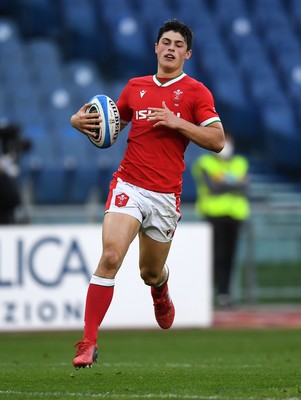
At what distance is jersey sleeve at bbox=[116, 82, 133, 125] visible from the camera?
7152 millimetres

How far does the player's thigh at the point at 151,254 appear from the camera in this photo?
7207 mm

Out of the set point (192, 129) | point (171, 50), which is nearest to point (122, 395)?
point (192, 129)

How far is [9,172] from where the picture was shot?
12688 millimetres

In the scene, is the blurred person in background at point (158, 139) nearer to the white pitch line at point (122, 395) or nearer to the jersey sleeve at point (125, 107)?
the jersey sleeve at point (125, 107)

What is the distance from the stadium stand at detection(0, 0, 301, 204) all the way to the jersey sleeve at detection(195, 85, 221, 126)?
8.99 meters

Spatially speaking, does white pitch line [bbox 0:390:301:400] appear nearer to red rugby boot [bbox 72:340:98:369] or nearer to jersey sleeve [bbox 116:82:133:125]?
red rugby boot [bbox 72:340:98:369]

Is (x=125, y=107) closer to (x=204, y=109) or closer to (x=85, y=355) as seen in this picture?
(x=204, y=109)

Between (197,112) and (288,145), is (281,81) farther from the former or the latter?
(197,112)

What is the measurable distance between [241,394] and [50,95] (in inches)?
488

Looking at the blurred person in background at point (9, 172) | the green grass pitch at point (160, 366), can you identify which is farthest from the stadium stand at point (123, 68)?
the green grass pitch at point (160, 366)

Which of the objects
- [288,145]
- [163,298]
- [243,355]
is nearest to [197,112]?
[163,298]

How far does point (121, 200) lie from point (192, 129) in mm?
662

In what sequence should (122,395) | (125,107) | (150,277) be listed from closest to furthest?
(122,395)
(125,107)
(150,277)

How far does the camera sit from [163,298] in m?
7.93
